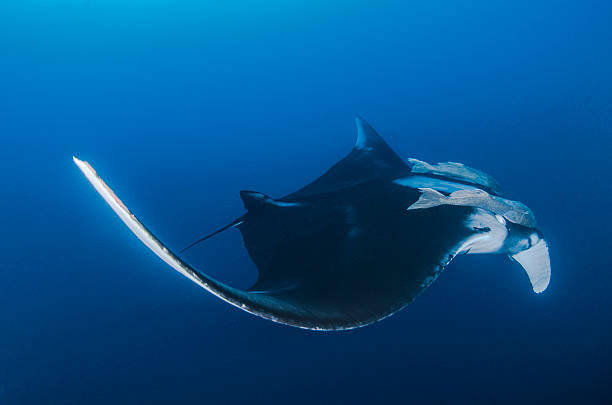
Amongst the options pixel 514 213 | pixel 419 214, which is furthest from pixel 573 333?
pixel 419 214

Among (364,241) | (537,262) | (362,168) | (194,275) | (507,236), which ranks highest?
(362,168)

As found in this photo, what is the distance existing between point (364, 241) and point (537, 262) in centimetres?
133

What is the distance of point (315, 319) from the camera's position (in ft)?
3.40

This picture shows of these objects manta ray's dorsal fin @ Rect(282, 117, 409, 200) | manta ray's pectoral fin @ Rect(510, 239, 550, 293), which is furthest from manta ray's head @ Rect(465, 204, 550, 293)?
manta ray's dorsal fin @ Rect(282, 117, 409, 200)

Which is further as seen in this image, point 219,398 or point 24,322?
point 24,322

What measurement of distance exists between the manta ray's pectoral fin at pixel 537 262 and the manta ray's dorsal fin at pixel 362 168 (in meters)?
1.01

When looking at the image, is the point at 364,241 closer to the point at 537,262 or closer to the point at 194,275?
the point at 194,275

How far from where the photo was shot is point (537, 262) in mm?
2139

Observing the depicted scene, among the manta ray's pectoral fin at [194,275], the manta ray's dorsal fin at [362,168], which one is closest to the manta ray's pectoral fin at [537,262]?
the manta ray's dorsal fin at [362,168]

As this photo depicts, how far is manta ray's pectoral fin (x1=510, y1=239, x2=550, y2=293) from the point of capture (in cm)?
202

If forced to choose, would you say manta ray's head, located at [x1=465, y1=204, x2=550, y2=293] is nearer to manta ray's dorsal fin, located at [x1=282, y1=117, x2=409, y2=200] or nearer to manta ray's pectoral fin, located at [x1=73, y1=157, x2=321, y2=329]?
manta ray's dorsal fin, located at [x1=282, y1=117, x2=409, y2=200]

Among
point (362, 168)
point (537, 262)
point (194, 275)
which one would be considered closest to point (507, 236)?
point (537, 262)

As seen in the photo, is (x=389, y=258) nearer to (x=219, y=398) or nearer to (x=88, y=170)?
(x=88, y=170)

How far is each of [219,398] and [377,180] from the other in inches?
81.1
